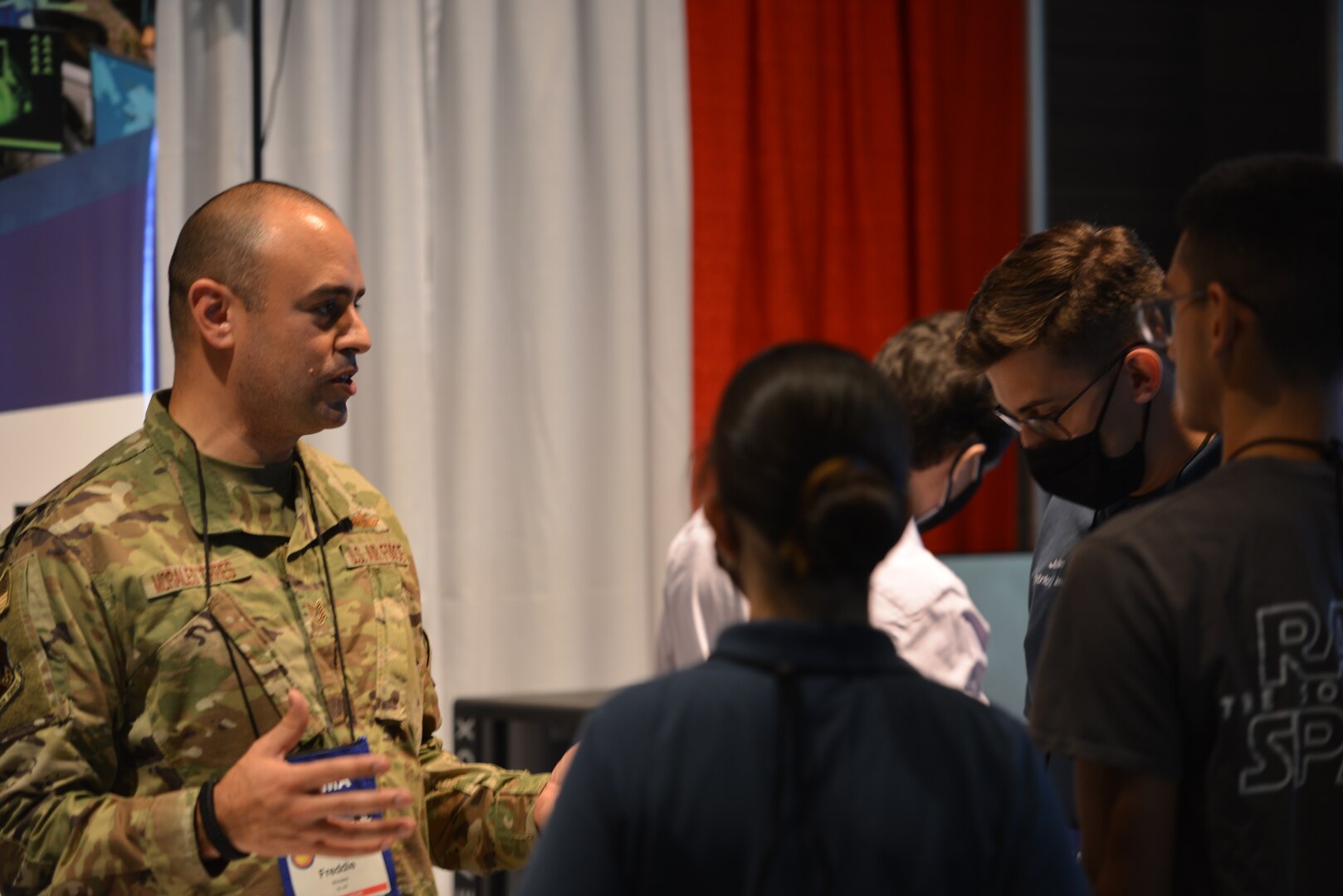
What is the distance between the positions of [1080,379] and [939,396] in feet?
2.16

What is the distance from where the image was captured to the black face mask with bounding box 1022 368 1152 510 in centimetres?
188

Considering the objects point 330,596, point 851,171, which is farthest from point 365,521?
point 851,171

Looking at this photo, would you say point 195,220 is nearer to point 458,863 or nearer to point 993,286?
point 458,863

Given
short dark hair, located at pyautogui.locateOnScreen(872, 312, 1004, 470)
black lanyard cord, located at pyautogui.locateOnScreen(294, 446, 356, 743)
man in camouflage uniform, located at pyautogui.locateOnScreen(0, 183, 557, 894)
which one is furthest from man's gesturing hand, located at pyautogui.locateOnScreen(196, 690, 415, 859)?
short dark hair, located at pyautogui.locateOnScreen(872, 312, 1004, 470)

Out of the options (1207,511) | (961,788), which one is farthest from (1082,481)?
(961,788)

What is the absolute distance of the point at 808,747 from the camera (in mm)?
1056

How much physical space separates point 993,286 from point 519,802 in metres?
1.05

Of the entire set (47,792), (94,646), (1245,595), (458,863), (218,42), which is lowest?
(458,863)

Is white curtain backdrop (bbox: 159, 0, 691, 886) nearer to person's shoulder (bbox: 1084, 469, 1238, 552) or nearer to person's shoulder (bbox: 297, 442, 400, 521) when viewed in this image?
person's shoulder (bbox: 297, 442, 400, 521)

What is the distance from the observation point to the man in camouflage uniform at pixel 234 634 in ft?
5.18

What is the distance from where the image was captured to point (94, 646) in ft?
5.44

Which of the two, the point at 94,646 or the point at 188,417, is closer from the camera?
the point at 94,646

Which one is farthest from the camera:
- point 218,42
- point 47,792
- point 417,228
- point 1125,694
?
point 417,228

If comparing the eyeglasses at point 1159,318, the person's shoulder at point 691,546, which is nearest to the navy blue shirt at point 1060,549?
the eyeglasses at point 1159,318
